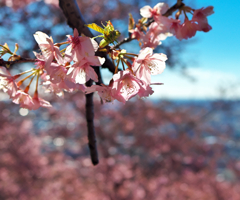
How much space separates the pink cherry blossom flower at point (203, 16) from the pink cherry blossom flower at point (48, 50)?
49 cm

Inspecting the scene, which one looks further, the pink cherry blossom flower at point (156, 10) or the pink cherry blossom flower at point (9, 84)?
the pink cherry blossom flower at point (156, 10)

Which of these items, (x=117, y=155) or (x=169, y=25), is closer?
(x=169, y=25)

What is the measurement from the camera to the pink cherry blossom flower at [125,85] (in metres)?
0.47

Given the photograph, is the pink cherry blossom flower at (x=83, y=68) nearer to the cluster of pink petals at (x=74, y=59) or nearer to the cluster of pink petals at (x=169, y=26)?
the cluster of pink petals at (x=74, y=59)

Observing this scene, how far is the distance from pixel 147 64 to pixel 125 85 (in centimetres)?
9

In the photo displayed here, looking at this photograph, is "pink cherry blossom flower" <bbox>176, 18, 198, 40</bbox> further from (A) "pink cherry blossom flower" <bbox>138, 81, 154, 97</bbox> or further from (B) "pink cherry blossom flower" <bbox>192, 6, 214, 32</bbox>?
(A) "pink cherry blossom flower" <bbox>138, 81, 154, 97</bbox>

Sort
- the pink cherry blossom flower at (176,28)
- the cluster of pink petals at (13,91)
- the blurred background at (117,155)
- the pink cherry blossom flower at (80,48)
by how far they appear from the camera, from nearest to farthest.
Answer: the pink cherry blossom flower at (80,48), the cluster of pink petals at (13,91), the pink cherry blossom flower at (176,28), the blurred background at (117,155)

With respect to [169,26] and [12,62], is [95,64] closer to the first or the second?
[12,62]

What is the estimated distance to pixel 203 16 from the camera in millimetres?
627

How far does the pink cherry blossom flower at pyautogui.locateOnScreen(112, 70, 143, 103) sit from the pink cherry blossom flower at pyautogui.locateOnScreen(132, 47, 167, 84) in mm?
19

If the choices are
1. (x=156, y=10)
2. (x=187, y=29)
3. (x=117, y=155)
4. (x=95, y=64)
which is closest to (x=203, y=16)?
(x=187, y=29)

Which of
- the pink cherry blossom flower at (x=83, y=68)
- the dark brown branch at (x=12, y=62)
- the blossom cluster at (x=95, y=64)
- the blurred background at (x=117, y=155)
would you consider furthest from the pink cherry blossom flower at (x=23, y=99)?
the blurred background at (x=117, y=155)

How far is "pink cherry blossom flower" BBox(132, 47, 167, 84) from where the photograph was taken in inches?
18.8

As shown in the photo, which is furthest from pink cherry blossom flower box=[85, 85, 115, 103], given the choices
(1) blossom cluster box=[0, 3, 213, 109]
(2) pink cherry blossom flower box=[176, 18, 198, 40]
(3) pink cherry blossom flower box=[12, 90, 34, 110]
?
(2) pink cherry blossom flower box=[176, 18, 198, 40]
